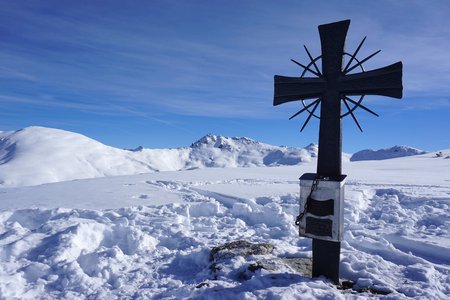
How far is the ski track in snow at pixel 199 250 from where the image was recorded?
629cm

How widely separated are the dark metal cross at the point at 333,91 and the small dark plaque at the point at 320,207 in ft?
1.59

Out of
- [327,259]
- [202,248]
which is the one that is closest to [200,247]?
[202,248]

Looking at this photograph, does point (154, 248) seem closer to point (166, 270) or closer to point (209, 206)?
point (166, 270)

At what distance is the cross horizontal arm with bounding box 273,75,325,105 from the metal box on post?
1510 millimetres

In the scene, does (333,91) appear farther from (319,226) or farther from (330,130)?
(319,226)

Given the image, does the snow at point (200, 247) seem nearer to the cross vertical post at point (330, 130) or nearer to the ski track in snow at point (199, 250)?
the ski track in snow at point (199, 250)

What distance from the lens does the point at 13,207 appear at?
38.6 feet

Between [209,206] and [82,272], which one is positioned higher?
[209,206]

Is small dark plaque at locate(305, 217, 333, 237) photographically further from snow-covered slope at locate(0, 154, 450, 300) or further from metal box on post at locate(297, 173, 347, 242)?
snow-covered slope at locate(0, 154, 450, 300)

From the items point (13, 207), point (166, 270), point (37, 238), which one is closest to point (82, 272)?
point (166, 270)

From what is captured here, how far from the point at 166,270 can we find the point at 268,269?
2072mm

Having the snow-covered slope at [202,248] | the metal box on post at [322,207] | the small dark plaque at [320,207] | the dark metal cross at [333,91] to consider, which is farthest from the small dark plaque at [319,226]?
the snow-covered slope at [202,248]

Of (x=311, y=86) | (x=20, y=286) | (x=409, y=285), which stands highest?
(x=311, y=86)

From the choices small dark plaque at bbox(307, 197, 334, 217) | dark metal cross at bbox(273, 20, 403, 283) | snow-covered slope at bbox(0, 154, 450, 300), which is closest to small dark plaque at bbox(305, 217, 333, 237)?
small dark plaque at bbox(307, 197, 334, 217)
